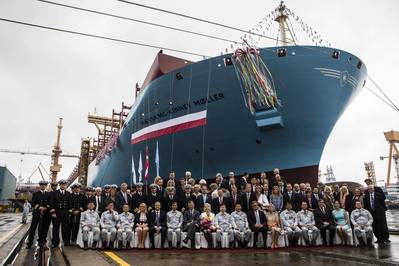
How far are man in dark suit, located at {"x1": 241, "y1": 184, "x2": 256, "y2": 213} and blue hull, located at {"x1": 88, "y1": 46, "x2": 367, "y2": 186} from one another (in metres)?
5.63

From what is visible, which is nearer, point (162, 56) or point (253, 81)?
point (253, 81)

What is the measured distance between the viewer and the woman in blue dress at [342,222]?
8.25 m

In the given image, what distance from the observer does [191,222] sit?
8.00 meters

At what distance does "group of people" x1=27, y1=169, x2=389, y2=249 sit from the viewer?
310 inches

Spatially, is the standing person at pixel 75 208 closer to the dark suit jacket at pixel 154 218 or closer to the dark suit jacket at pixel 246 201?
the dark suit jacket at pixel 154 218

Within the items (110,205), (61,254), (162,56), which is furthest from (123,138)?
(61,254)

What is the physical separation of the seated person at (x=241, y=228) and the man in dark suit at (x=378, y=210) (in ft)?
12.0

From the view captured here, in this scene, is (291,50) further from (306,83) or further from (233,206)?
(233,206)

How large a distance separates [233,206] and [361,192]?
12.3 feet

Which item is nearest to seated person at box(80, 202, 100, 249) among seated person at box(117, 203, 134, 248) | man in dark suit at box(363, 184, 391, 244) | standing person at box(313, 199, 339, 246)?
seated person at box(117, 203, 134, 248)

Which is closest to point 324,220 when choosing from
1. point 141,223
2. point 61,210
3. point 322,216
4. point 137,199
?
point 322,216

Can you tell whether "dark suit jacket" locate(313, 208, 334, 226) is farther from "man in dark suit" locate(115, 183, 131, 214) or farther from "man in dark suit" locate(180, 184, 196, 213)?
"man in dark suit" locate(115, 183, 131, 214)

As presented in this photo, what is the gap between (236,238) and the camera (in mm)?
7949

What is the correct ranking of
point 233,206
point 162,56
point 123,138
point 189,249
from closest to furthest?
1. point 189,249
2. point 233,206
3. point 162,56
4. point 123,138
